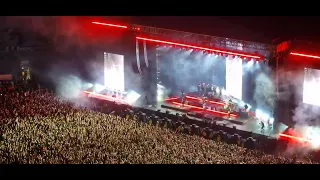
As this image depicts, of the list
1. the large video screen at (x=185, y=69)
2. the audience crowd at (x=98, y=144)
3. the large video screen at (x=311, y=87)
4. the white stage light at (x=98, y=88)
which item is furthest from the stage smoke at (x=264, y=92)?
the white stage light at (x=98, y=88)

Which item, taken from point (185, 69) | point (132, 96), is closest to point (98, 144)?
point (132, 96)

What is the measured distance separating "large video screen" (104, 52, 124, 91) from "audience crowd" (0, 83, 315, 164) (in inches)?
153

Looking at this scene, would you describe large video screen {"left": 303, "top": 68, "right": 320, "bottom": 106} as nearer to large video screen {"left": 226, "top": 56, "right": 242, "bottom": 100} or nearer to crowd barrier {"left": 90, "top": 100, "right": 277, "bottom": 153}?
crowd barrier {"left": 90, "top": 100, "right": 277, "bottom": 153}

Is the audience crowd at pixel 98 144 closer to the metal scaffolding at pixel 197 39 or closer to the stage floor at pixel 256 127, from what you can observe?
the stage floor at pixel 256 127

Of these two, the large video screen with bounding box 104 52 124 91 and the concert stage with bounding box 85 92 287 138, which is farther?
the large video screen with bounding box 104 52 124 91

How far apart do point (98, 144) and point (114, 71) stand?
19.5 feet

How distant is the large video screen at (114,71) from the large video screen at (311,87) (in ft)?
20.7

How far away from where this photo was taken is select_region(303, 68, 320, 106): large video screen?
1066cm

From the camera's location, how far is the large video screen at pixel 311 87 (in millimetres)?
10656

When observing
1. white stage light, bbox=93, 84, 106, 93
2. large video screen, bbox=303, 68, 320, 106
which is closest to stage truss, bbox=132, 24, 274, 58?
large video screen, bbox=303, 68, 320, 106

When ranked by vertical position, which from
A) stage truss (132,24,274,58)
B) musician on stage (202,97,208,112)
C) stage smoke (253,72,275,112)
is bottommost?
musician on stage (202,97,208,112)

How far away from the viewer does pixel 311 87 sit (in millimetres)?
10773

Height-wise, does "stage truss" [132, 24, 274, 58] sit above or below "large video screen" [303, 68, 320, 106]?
above
